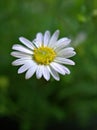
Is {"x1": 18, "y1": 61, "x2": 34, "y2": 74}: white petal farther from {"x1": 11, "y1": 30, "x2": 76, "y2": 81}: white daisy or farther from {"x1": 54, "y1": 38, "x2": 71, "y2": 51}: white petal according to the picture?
{"x1": 54, "y1": 38, "x2": 71, "y2": 51}: white petal

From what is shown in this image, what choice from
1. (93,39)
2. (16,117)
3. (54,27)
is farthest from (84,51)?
(16,117)

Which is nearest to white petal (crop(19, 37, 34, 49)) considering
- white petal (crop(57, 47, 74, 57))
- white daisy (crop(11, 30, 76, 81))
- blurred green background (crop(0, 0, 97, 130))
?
white daisy (crop(11, 30, 76, 81))

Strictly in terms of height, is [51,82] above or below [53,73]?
above

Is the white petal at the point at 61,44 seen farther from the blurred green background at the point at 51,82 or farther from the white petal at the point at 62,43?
the blurred green background at the point at 51,82

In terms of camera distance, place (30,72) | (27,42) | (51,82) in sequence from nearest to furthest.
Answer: (30,72)
(27,42)
(51,82)

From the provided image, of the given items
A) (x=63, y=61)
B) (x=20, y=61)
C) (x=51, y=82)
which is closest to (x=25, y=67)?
(x=20, y=61)

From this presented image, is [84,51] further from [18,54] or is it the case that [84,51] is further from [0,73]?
[18,54]

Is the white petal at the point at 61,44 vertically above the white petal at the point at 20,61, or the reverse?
the white petal at the point at 61,44

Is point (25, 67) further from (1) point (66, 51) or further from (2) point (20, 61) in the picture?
(1) point (66, 51)

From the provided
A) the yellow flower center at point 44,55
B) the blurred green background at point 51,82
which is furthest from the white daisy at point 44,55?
the blurred green background at point 51,82
